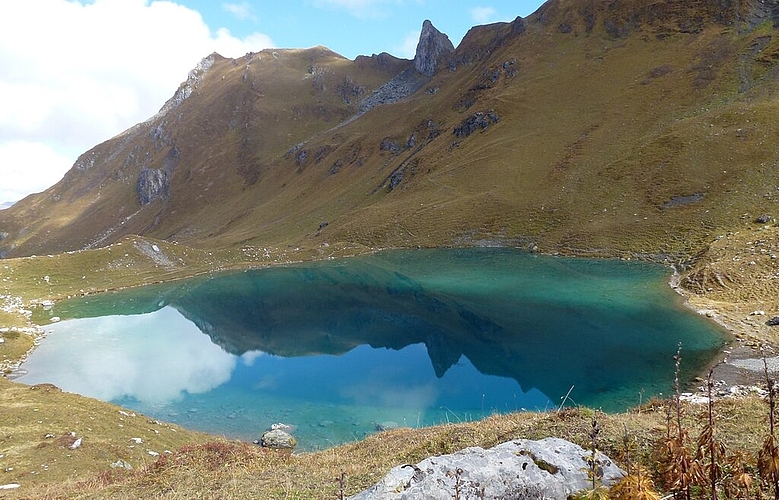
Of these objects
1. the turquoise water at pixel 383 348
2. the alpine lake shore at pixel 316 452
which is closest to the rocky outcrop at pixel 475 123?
the turquoise water at pixel 383 348

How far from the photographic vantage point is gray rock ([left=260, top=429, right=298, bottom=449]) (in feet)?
80.7

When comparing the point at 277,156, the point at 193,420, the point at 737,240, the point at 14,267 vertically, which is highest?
the point at 277,156

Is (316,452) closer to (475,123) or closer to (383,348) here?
(383,348)

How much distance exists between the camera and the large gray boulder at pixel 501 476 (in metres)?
7.18

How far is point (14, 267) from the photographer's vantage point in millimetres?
78375

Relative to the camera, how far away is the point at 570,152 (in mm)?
102750

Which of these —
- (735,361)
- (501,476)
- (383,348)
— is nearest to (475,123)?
(383,348)

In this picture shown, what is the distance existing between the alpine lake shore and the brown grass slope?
1951 cm

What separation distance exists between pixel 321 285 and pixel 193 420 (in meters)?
43.9

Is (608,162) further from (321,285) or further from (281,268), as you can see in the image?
(281,268)

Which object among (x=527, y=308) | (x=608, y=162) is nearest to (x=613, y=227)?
(x=608, y=162)

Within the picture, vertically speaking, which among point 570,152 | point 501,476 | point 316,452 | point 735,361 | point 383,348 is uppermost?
point 570,152

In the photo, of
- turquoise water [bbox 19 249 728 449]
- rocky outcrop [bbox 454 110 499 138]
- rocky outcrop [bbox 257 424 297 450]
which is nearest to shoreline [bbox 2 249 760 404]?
turquoise water [bbox 19 249 728 449]

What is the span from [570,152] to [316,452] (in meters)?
101
